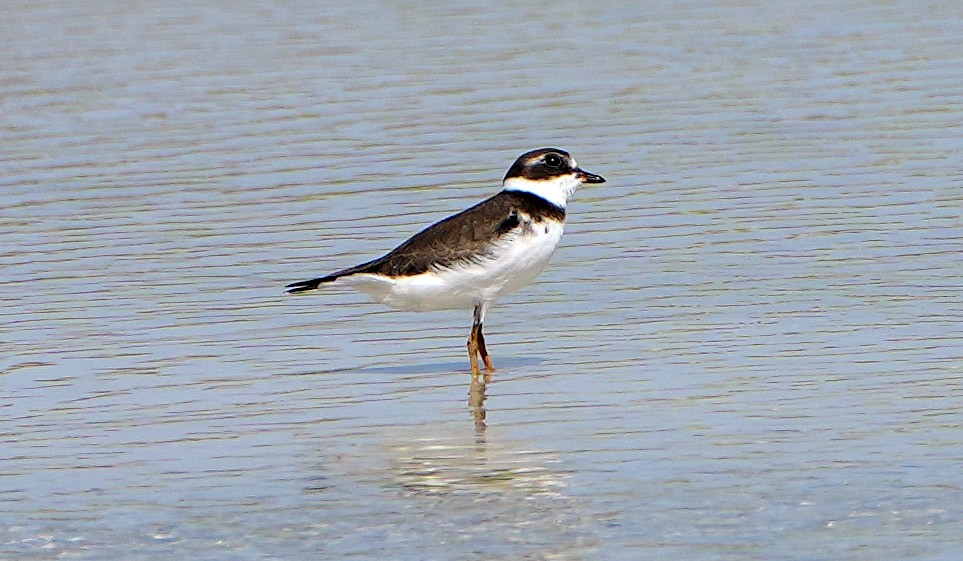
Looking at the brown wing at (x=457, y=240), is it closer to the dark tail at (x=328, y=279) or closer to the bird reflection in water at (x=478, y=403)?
the dark tail at (x=328, y=279)

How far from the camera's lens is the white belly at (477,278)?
1062 cm

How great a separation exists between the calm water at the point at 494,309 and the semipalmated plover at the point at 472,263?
13.8 inches

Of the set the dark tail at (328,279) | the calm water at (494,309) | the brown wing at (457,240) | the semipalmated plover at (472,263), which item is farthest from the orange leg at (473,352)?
the dark tail at (328,279)

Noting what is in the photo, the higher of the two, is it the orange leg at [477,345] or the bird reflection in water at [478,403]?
the orange leg at [477,345]

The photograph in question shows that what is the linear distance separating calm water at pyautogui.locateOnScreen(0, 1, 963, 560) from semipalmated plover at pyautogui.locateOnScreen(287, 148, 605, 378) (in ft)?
1.15

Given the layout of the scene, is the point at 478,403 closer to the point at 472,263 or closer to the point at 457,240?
the point at 472,263

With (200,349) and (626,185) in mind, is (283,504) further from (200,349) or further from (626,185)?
(626,185)

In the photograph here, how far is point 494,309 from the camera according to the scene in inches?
478

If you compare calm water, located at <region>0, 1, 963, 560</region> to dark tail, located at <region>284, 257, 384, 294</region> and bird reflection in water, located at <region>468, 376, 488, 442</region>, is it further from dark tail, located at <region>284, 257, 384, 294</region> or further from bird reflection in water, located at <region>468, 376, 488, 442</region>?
dark tail, located at <region>284, 257, 384, 294</region>

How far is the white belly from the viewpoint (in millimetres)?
10625

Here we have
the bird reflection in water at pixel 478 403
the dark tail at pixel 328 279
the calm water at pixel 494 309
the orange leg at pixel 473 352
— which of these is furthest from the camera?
the dark tail at pixel 328 279

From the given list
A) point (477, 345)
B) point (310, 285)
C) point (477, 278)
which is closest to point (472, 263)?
point (477, 278)

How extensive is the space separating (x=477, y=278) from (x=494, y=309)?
1.49 m

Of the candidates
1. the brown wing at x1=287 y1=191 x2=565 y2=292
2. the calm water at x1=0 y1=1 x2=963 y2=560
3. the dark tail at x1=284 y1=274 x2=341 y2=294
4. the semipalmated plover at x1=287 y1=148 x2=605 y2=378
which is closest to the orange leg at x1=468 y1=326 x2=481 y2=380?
the semipalmated plover at x1=287 y1=148 x2=605 y2=378
